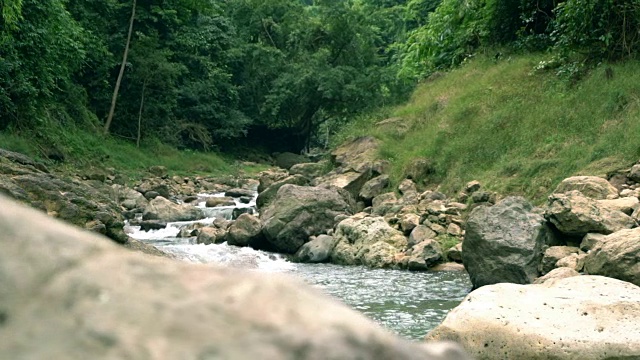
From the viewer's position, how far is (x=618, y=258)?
712 centimetres

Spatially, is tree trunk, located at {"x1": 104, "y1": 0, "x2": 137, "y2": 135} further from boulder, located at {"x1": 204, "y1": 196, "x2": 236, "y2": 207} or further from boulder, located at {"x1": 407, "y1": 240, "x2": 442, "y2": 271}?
boulder, located at {"x1": 407, "y1": 240, "x2": 442, "y2": 271}

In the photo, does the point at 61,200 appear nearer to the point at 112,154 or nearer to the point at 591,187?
the point at 591,187

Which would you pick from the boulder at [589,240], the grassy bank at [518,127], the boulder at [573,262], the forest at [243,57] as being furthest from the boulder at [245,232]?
the boulder at [573,262]

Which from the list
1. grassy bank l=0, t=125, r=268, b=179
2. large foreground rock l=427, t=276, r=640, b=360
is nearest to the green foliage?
large foreground rock l=427, t=276, r=640, b=360

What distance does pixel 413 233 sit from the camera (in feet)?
43.0

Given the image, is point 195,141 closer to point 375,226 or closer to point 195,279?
point 375,226

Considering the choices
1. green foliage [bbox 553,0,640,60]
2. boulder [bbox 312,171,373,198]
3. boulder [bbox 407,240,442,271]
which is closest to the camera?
boulder [bbox 407,240,442,271]

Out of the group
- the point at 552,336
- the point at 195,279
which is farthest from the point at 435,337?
the point at 195,279

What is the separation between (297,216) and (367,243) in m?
1.94

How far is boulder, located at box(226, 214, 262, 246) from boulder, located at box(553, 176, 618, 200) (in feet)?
18.4

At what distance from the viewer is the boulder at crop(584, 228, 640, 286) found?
6.96m

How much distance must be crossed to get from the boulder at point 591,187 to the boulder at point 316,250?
394 centimetres

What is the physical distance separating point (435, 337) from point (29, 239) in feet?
15.2

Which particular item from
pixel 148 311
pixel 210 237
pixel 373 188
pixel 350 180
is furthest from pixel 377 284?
pixel 148 311
